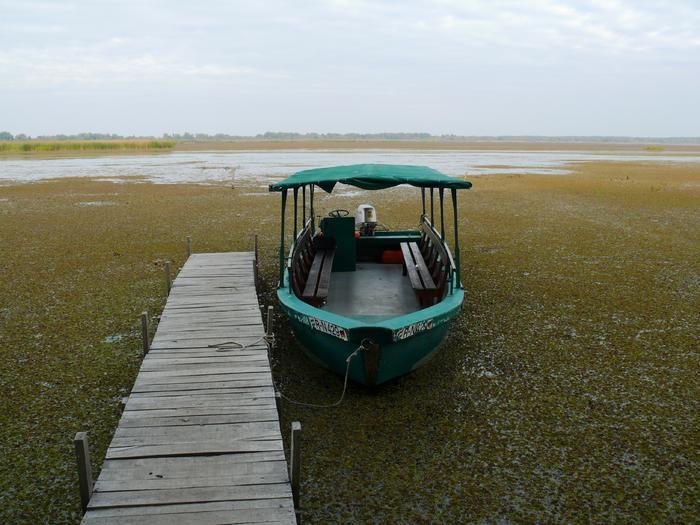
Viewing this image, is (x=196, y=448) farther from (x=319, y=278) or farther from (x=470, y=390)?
(x=319, y=278)

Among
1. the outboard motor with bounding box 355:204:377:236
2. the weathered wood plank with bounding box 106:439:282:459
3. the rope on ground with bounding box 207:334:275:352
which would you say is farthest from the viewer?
the outboard motor with bounding box 355:204:377:236

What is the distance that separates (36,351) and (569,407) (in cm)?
591

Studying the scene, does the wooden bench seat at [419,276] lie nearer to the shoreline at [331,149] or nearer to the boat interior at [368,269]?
the boat interior at [368,269]

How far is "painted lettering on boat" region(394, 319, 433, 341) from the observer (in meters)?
5.24

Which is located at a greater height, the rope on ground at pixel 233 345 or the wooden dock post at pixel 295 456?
the rope on ground at pixel 233 345

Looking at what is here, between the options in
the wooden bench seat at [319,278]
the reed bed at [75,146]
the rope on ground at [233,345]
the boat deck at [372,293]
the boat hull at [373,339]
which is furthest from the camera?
the reed bed at [75,146]

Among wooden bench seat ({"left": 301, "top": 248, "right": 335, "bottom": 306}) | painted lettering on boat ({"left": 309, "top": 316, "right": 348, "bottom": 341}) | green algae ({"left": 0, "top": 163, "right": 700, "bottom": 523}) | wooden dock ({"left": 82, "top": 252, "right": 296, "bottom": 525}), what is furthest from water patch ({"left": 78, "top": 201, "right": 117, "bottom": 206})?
painted lettering on boat ({"left": 309, "top": 316, "right": 348, "bottom": 341})

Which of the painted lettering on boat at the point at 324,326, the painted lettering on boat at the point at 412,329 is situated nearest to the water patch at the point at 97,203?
the painted lettering on boat at the point at 324,326

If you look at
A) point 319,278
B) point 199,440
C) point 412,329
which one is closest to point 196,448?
point 199,440

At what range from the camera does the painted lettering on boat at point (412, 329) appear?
5.24 meters

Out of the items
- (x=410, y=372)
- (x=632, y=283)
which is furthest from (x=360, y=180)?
(x=632, y=283)

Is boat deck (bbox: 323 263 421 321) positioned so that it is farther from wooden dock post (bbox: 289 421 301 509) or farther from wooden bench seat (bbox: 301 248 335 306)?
wooden dock post (bbox: 289 421 301 509)

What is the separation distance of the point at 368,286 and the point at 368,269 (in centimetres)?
98

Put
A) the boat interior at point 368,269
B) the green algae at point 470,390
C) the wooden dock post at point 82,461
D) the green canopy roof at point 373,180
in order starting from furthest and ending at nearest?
the boat interior at point 368,269, the green canopy roof at point 373,180, the green algae at point 470,390, the wooden dock post at point 82,461
